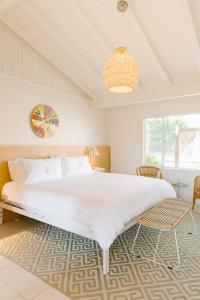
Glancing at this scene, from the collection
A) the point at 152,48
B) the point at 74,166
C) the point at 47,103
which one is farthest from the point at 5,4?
the point at 74,166

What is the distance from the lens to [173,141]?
15.1ft

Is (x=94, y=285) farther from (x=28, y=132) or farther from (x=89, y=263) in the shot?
(x=28, y=132)

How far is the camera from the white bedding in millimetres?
2066

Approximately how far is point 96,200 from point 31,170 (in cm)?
146

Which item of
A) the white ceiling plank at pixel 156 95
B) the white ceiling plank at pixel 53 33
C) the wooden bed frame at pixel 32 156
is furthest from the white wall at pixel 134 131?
the white ceiling plank at pixel 53 33

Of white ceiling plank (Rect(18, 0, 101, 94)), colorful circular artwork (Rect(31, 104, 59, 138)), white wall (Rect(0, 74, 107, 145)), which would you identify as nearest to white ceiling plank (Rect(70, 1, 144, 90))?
white ceiling plank (Rect(18, 0, 101, 94))

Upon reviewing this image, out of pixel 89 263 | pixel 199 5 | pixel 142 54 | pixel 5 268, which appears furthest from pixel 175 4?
pixel 5 268

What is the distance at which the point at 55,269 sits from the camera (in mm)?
2098

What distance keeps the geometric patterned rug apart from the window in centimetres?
200

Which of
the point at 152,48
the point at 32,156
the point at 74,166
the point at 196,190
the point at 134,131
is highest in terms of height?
the point at 152,48

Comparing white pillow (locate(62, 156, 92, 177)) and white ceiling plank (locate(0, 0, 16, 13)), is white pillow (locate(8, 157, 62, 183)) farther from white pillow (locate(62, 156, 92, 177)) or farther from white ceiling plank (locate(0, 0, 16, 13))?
white ceiling plank (locate(0, 0, 16, 13))

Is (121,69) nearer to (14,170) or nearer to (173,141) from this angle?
(14,170)

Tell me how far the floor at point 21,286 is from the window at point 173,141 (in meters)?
3.58

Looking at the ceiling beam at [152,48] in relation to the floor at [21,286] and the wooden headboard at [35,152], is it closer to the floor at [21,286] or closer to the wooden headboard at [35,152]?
the wooden headboard at [35,152]
